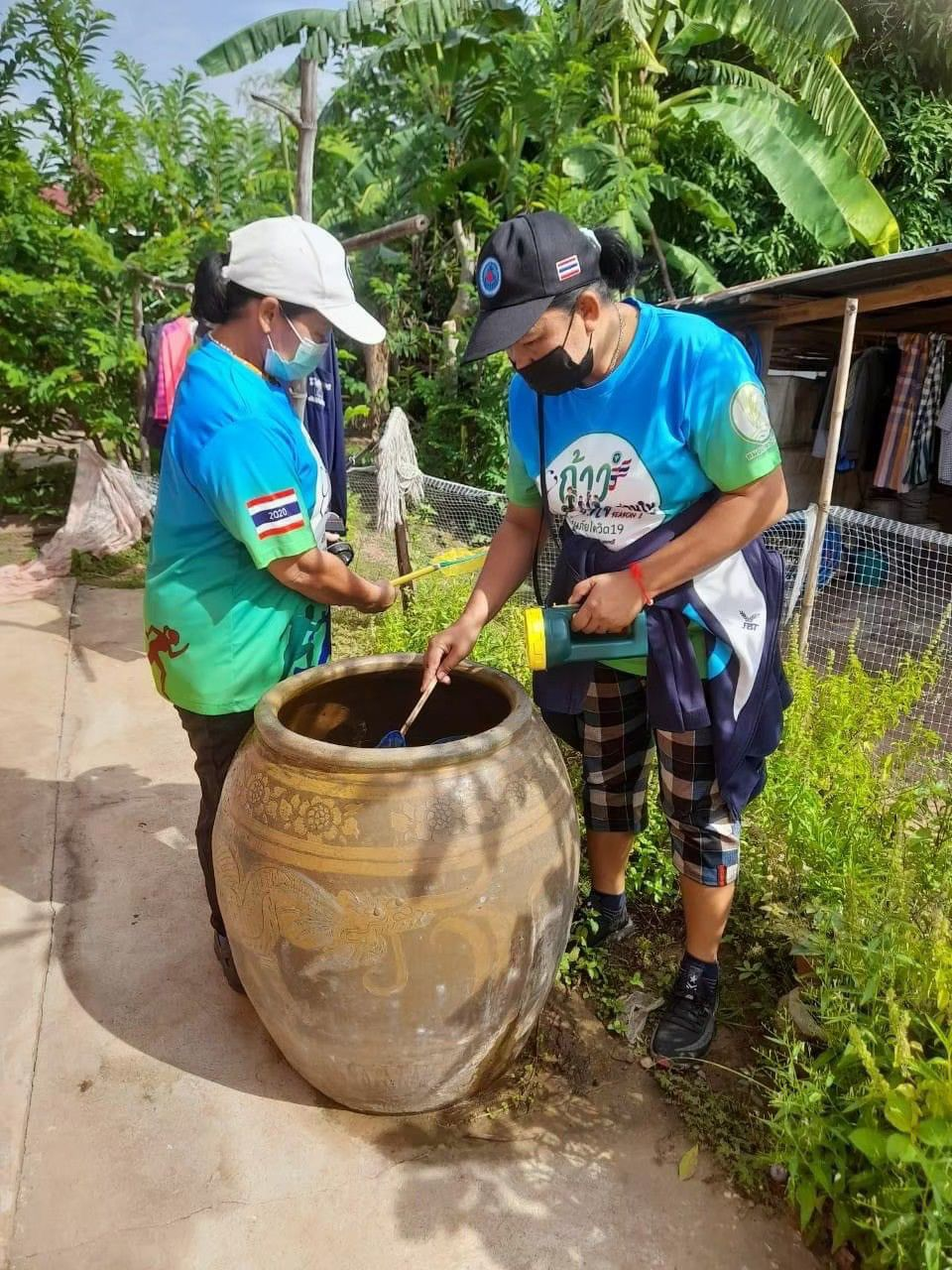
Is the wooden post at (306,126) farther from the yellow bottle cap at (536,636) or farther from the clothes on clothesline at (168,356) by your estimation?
the yellow bottle cap at (536,636)

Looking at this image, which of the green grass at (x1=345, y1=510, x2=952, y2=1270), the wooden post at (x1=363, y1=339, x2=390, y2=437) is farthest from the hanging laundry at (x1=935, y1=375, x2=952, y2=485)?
the wooden post at (x1=363, y1=339, x2=390, y2=437)

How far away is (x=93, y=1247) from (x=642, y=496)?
2009mm

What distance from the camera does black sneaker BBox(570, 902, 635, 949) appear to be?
2678mm

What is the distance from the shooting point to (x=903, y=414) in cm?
752

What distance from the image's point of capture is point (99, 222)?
25.8 ft

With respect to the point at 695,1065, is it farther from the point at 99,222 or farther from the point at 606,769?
the point at 99,222

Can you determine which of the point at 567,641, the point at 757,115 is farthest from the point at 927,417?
the point at 567,641

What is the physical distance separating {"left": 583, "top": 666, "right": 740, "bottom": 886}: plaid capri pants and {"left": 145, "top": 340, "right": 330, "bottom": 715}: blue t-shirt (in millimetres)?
837

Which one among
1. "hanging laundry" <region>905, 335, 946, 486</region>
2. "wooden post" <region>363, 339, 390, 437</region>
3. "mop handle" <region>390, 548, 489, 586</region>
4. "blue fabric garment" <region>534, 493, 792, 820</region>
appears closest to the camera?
"blue fabric garment" <region>534, 493, 792, 820</region>

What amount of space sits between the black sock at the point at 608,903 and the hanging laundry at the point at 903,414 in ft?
20.5

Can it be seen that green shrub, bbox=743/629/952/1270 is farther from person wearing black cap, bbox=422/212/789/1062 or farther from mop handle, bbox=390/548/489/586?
mop handle, bbox=390/548/489/586

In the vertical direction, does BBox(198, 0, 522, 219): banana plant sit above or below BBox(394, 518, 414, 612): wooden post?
above

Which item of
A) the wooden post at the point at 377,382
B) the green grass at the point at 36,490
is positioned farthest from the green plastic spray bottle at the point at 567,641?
the wooden post at the point at 377,382

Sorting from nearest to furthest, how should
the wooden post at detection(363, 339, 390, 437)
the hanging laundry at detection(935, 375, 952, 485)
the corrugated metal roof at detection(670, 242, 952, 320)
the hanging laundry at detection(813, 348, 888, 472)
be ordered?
1. the corrugated metal roof at detection(670, 242, 952, 320)
2. the hanging laundry at detection(935, 375, 952, 485)
3. the hanging laundry at detection(813, 348, 888, 472)
4. the wooden post at detection(363, 339, 390, 437)
